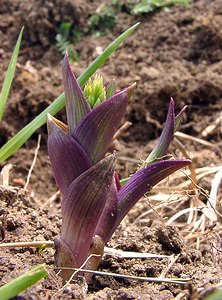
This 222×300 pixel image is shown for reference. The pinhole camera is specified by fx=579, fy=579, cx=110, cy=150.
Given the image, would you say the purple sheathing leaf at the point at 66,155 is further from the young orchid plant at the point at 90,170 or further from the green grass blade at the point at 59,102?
the green grass blade at the point at 59,102

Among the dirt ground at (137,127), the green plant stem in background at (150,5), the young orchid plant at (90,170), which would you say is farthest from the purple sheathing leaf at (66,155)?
the green plant stem in background at (150,5)

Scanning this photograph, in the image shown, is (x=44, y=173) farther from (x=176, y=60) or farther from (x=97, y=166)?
(x=97, y=166)

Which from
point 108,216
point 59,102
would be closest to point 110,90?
point 108,216

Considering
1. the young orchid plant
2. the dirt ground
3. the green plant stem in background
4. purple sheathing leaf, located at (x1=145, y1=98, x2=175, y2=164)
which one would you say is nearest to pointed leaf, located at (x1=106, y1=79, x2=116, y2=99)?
the young orchid plant

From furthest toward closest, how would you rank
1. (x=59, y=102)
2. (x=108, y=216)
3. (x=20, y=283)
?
(x=59, y=102)
(x=108, y=216)
(x=20, y=283)

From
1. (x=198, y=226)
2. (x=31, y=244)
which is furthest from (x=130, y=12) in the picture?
(x=31, y=244)

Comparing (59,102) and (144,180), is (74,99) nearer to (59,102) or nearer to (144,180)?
(144,180)

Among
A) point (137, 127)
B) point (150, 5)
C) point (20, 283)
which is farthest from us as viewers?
point (150, 5)
